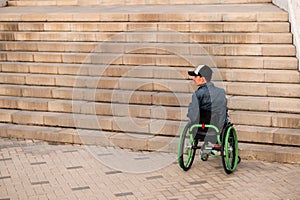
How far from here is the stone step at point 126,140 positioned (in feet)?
30.1

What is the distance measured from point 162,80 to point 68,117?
1874mm

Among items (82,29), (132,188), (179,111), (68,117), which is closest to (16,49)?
(82,29)

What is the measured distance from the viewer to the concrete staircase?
1021 cm

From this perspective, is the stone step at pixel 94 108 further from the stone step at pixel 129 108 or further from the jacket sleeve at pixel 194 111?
the jacket sleeve at pixel 194 111

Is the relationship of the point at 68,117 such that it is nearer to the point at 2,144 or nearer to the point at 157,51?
the point at 2,144

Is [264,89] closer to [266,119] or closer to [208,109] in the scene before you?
[266,119]

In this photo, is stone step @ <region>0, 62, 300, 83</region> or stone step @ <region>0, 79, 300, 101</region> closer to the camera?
stone step @ <region>0, 79, 300, 101</region>

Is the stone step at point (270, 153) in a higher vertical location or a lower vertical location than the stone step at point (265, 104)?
lower

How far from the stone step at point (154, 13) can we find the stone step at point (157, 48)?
860 mm

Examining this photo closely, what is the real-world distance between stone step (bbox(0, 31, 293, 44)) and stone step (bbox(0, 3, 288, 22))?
525 millimetres

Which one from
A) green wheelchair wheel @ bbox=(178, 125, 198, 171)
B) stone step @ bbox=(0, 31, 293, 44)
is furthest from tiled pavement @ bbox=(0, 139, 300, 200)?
stone step @ bbox=(0, 31, 293, 44)

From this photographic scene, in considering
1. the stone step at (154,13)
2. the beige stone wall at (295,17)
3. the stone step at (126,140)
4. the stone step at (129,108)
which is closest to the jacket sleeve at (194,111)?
the stone step at (126,140)

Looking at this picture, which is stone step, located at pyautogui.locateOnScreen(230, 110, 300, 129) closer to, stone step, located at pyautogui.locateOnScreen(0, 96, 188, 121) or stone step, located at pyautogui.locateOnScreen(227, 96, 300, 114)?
stone step, located at pyautogui.locateOnScreen(227, 96, 300, 114)

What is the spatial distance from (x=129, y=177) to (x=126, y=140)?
1578 millimetres
